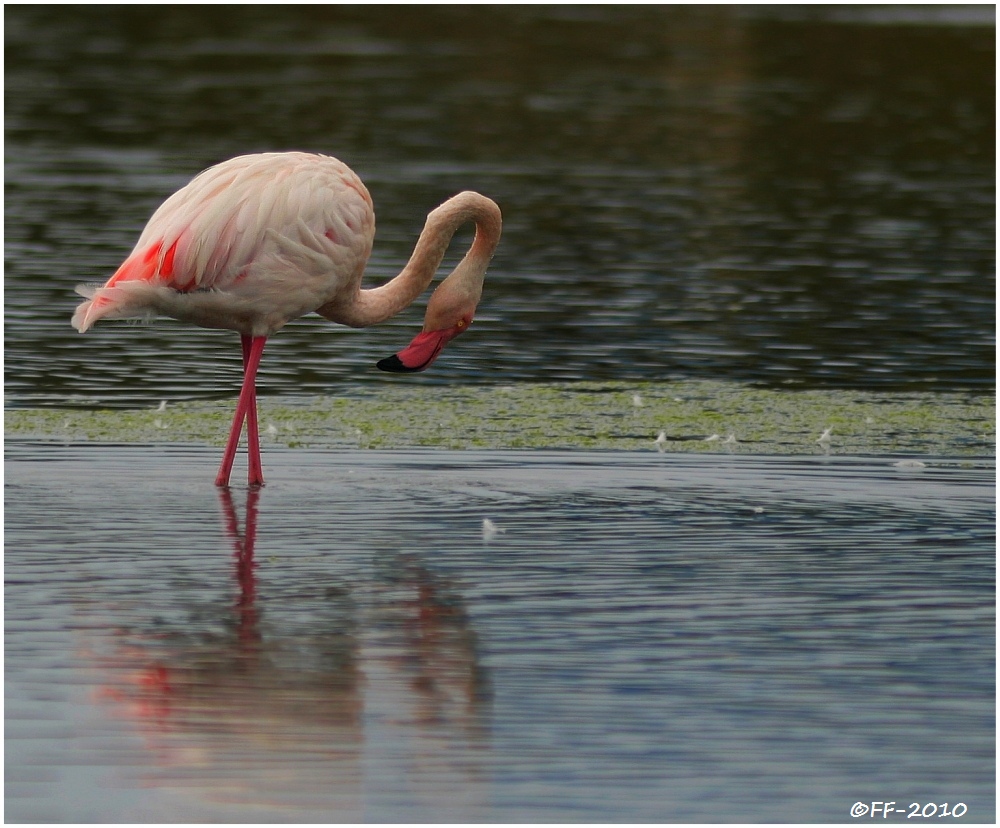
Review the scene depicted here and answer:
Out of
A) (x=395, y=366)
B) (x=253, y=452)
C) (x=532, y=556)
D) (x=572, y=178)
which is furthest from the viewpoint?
(x=572, y=178)

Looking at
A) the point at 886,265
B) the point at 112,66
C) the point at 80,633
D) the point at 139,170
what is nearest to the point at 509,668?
the point at 80,633

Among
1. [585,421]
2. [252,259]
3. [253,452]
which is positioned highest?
[252,259]

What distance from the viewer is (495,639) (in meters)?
7.06

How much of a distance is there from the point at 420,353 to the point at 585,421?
4.52 feet

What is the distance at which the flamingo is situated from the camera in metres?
9.64

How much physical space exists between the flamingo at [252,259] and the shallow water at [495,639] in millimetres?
685

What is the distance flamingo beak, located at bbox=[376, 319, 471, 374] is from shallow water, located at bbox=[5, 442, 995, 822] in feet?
1.51

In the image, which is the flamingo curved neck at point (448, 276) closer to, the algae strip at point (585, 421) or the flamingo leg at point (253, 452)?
the algae strip at point (585, 421)

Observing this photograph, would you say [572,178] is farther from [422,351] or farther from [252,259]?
[252,259]

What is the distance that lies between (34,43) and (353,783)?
101 ft

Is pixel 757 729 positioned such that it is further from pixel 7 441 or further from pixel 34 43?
pixel 34 43

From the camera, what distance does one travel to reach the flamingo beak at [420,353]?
10.4 m

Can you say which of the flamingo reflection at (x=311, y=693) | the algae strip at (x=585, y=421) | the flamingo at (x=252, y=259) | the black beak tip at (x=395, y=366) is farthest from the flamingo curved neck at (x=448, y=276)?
the flamingo reflection at (x=311, y=693)

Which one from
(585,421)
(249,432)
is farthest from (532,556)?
(585,421)
